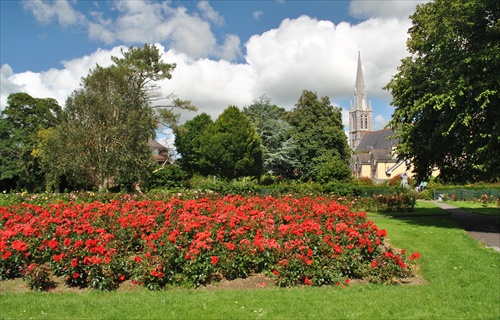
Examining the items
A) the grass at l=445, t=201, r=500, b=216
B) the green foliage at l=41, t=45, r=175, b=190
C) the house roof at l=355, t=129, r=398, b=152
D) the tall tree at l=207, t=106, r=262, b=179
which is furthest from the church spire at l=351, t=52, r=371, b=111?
the green foliage at l=41, t=45, r=175, b=190

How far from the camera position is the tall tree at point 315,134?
45281 millimetres

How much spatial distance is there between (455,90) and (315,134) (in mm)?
32126

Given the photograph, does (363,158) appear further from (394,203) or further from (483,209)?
(394,203)

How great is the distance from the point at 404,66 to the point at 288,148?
Result: 28220 mm

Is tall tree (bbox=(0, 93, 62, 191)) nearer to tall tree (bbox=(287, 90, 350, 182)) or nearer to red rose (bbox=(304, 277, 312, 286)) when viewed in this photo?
tall tree (bbox=(287, 90, 350, 182))

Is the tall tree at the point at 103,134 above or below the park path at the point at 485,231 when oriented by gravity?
above

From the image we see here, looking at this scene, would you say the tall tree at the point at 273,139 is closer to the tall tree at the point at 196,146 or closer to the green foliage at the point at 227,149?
the green foliage at the point at 227,149

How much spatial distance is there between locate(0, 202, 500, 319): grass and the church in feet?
102

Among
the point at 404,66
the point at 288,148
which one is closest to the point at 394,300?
the point at 404,66

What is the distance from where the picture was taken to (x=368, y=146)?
99812mm

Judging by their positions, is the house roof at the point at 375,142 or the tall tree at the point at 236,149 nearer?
the tall tree at the point at 236,149

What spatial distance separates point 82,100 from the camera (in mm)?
26281

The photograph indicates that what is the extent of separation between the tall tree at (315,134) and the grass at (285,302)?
37837 mm

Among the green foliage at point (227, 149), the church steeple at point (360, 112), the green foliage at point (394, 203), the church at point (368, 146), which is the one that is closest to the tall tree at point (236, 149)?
the green foliage at point (227, 149)
